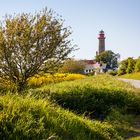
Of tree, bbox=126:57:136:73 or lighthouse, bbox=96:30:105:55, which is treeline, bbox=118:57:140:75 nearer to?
tree, bbox=126:57:136:73

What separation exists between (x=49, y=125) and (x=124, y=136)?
4.06 metres

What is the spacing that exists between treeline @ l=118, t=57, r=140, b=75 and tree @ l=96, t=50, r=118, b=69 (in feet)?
158

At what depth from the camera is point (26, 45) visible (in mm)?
19281

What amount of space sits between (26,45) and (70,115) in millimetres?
7696

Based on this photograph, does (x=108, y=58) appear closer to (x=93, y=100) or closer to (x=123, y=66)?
(x=123, y=66)

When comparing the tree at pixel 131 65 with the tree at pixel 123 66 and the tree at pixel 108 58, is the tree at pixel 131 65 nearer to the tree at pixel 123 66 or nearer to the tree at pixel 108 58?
the tree at pixel 123 66

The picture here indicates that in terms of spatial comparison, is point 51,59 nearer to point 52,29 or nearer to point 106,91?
point 52,29

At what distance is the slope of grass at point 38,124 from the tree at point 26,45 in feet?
25.8

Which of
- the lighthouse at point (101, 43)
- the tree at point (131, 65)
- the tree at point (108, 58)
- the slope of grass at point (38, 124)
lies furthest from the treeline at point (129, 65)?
the lighthouse at point (101, 43)

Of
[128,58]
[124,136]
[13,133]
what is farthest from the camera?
[128,58]

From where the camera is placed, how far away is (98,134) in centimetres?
1202

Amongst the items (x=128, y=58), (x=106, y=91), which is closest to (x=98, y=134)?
(x=106, y=91)

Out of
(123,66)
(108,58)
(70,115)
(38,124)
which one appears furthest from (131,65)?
(38,124)

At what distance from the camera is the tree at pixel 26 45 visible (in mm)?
19391
